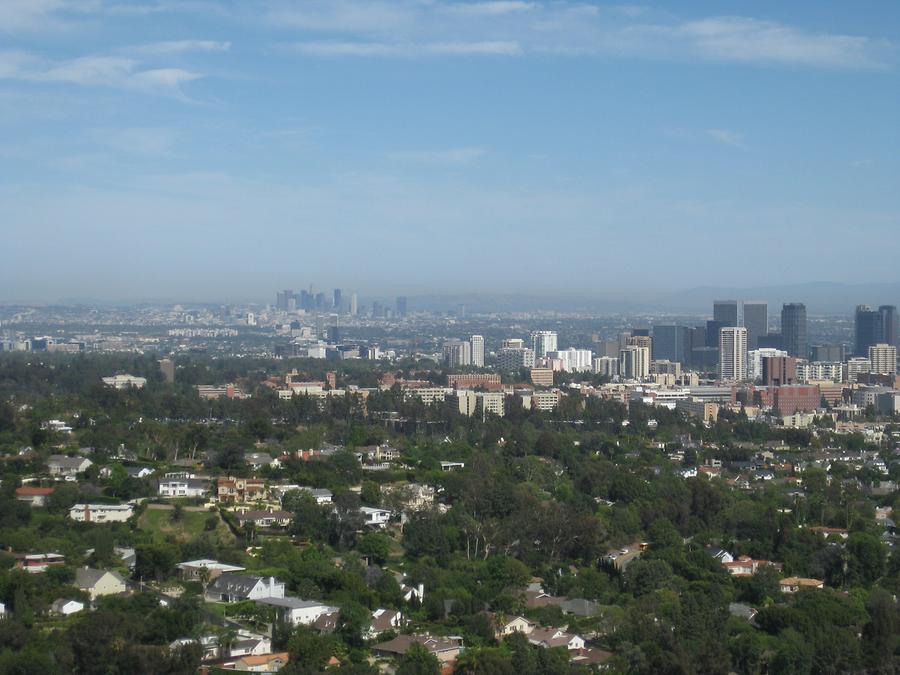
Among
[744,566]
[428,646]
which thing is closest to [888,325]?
[744,566]

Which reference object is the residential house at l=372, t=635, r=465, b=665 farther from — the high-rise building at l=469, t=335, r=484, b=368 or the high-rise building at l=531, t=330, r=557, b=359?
the high-rise building at l=531, t=330, r=557, b=359

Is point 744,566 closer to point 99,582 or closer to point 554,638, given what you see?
point 554,638

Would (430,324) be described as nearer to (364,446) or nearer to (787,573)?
(364,446)

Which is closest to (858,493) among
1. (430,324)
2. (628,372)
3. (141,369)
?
(141,369)

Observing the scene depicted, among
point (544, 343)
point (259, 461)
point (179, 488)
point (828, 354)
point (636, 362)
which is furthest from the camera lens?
point (544, 343)

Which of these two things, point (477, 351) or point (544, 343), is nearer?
point (477, 351)

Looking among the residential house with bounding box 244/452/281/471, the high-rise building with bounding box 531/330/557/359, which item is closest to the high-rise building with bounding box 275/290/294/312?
the high-rise building with bounding box 531/330/557/359

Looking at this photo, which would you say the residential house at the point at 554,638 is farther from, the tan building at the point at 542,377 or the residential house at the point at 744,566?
the tan building at the point at 542,377

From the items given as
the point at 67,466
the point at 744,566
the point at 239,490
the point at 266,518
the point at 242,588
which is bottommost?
the point at 744,566
